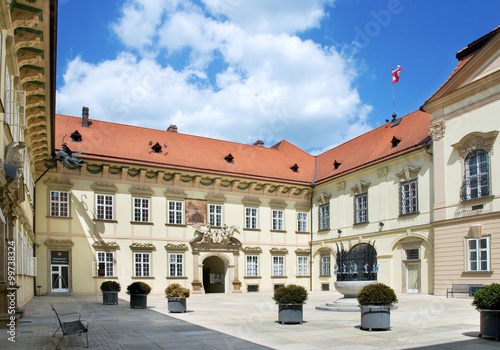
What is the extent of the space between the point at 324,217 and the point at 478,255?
13735 millimetres

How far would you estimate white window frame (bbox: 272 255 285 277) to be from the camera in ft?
117

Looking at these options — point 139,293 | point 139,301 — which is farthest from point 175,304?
point 139,301

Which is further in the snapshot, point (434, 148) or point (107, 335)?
point (434, 148)

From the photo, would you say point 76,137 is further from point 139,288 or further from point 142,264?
point 139,288

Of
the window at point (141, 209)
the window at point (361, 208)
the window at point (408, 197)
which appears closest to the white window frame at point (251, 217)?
the window at point (361, 208)

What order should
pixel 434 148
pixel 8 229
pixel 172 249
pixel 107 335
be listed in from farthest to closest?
pixel 172 249, pixel 434 148, pixel 8 229, pixel 107 335

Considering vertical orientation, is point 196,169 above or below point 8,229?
above

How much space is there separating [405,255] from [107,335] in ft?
67.8

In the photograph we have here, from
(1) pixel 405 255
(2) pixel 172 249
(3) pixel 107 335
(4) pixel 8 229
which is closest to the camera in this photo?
(3) pixel 107 335

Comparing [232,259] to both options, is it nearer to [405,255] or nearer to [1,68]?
[405,255]

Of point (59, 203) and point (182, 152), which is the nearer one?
point (59, 203)

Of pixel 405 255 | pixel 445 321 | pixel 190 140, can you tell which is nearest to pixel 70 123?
pixel 190 140

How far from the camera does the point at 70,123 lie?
108 ft

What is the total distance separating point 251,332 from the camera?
12047mm
